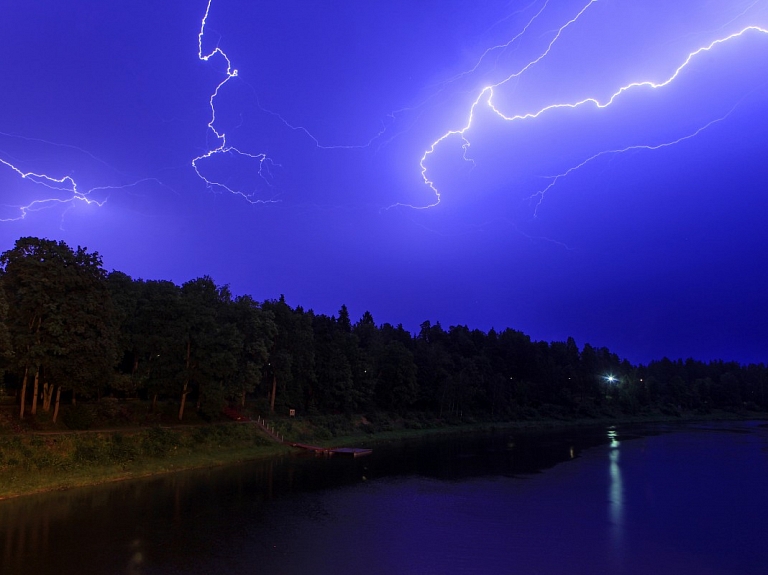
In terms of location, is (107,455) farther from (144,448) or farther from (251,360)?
(251,360)

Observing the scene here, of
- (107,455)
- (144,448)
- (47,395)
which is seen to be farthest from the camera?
(47,395)

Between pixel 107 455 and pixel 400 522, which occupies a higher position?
pixel 107 455

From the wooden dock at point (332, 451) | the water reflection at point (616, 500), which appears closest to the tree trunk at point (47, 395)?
the wooden dock at point (332, 451)

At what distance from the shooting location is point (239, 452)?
1928 inches

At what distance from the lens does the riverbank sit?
3225 centimetres

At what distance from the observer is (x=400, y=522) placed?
89.5 feet

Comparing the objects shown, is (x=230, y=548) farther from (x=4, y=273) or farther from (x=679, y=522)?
(x=4, y=273)

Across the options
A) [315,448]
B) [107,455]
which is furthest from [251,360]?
[107,455]

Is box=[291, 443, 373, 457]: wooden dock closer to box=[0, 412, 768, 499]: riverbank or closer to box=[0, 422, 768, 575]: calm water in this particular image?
box=[0, 412, 768, 499]: riverbank

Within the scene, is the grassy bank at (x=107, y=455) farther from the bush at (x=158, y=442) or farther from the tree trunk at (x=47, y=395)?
the tree trunk at (x=47, y=395)

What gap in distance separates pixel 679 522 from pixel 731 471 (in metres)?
23.6

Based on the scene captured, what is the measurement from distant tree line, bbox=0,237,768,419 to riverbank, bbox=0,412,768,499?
389 centimetres

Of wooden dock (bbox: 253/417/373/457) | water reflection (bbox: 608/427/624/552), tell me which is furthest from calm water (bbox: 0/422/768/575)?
wooden dock (bbox: 253/417/373/457)

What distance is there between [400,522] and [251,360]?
37.7 meters
